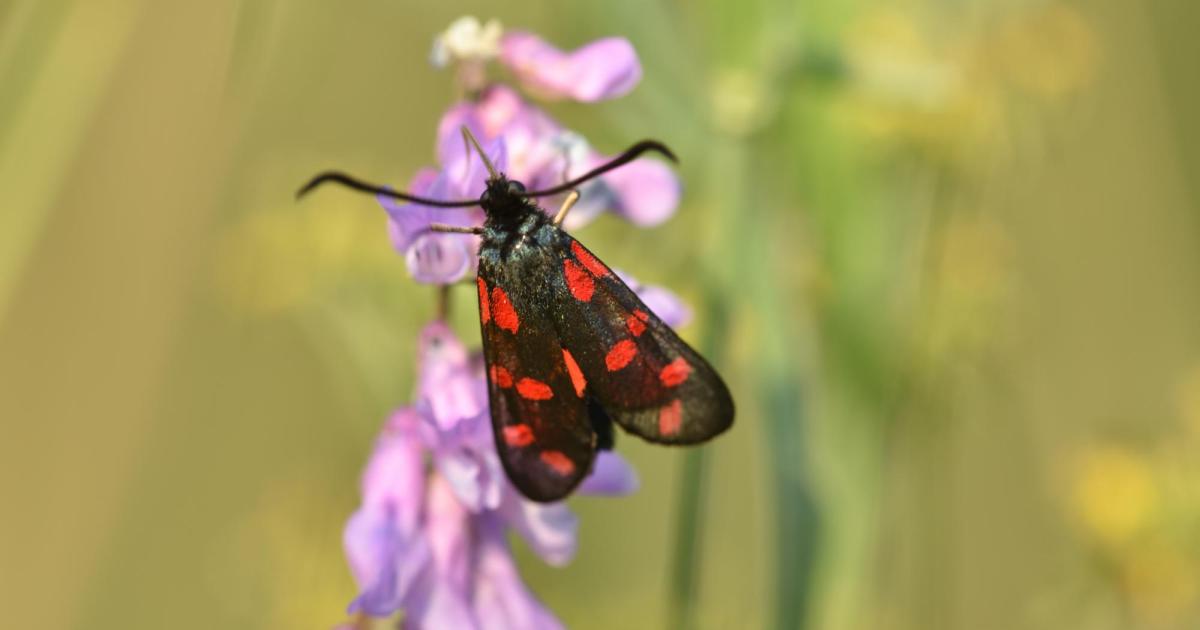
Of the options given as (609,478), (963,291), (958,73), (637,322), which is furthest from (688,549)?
(958,73)

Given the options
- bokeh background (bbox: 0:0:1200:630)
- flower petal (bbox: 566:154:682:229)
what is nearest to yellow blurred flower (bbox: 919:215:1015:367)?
bokeh background (bbox: 0:0:1200:630)

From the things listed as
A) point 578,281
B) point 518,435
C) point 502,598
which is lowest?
point 502,598

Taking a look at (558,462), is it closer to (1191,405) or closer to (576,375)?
(576,375)

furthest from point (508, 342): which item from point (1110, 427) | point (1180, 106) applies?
point (1180, 106)

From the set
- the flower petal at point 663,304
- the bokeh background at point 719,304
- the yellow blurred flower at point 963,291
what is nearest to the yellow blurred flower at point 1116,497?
the bokeh background at point 719,304

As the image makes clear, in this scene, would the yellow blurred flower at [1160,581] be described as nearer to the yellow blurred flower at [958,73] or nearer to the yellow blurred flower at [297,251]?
the yellow blurred flower at [958,73]

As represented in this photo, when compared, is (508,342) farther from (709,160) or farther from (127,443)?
(127,443)
